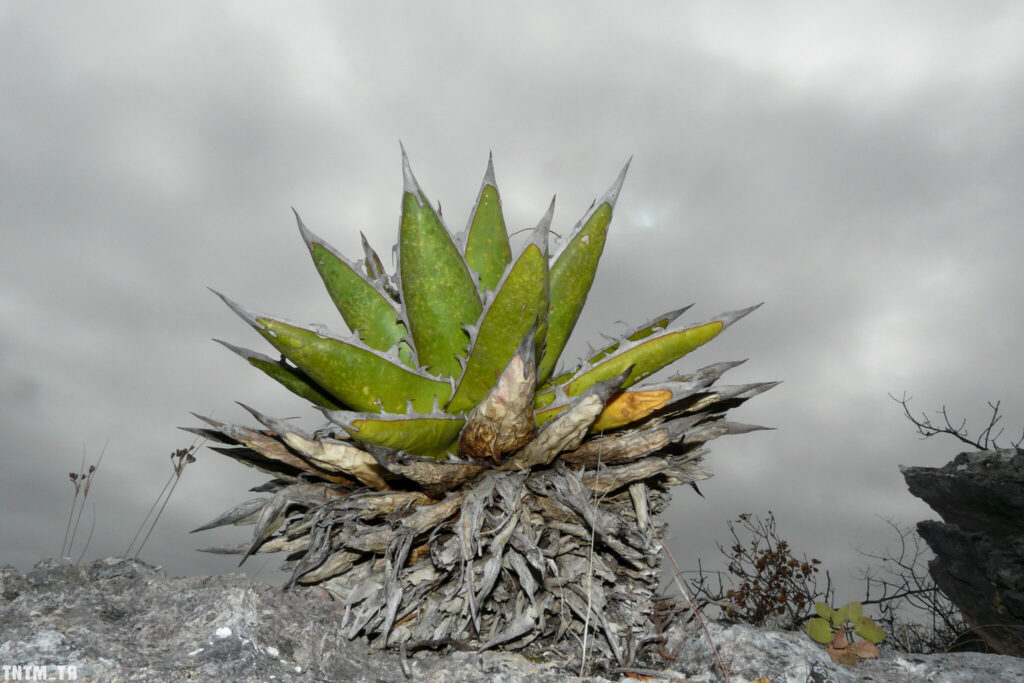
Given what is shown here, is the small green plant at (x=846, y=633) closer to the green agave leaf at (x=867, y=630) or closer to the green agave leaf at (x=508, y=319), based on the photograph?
the green agave leaf at (x=867, y=630)

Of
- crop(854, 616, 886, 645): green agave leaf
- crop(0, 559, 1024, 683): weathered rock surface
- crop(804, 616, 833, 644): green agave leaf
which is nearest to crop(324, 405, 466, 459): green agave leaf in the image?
crop(0, 559, 1024, 683): weathered rock surface

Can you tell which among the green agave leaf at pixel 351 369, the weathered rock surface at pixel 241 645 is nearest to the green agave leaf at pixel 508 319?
the green agave leaf at pixel 351 369

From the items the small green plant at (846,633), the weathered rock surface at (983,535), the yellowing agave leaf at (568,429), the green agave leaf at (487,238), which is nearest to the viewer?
the yellowing agave leaf at (568,429)

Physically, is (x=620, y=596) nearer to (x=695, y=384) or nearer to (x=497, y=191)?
(x=695, y=384)

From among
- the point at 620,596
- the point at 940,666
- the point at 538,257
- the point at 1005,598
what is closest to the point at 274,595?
the point at 620,596

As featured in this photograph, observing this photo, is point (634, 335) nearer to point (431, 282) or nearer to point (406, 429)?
point (431, 282)

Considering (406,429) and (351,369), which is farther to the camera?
(351,369)

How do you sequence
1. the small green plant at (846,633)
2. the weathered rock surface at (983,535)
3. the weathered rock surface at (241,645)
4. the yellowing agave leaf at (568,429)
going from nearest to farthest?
the weathered rock surface at (241,645), the yellowing agave leaf at (568,429), the small green plant at (846,633), the weathered rock surface at (983,535)

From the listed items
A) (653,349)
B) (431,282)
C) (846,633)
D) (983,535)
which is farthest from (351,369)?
(983,535)
